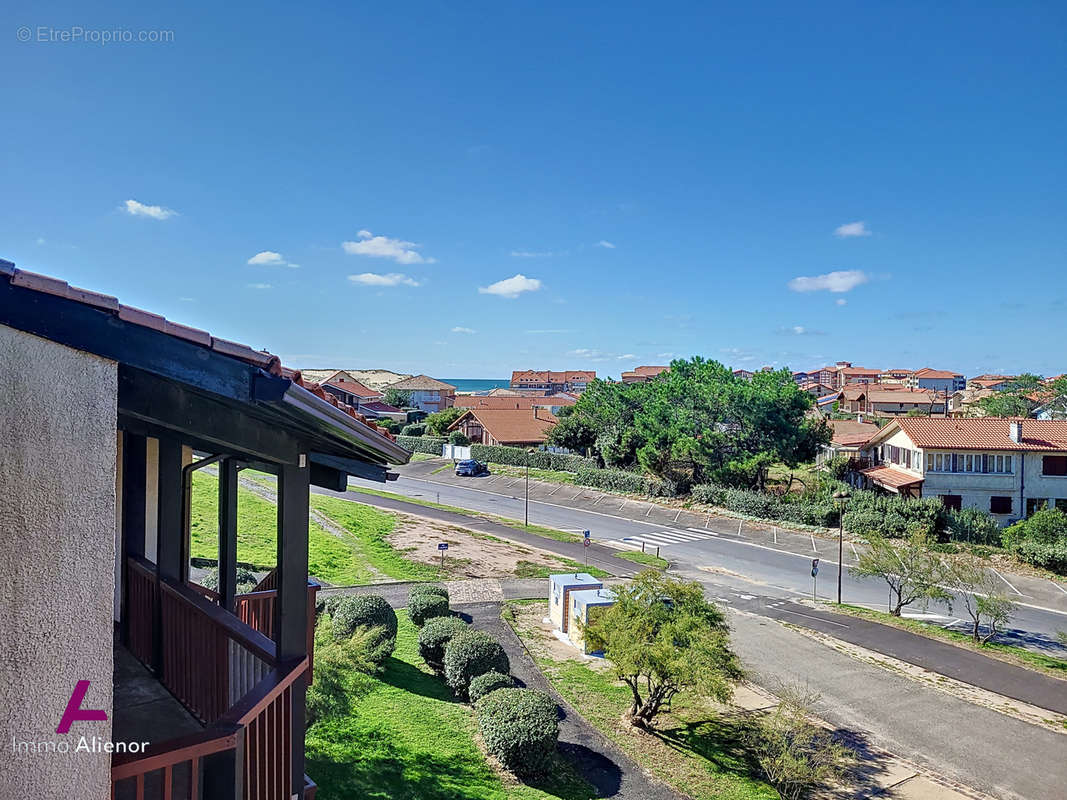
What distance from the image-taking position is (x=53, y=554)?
3189mm

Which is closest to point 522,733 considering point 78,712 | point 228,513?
point 228,513

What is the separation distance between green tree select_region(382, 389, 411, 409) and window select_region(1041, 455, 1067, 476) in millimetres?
76182

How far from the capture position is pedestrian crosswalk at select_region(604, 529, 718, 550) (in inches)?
1444

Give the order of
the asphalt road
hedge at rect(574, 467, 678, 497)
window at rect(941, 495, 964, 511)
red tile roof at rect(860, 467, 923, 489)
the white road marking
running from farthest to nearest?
1. hedge at rect(574, 467, 678, 497)
2. red tile roof at rect(860, 467, 923, 489)
3. window at rect(941, 495, 964, 511)
4. the white road marking
5. the asphalt road

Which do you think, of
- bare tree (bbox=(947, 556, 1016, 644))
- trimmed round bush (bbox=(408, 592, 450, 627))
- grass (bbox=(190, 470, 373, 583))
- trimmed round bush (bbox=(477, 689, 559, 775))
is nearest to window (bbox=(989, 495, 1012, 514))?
bare tree (bbox=(947, 556, 1016, 644))

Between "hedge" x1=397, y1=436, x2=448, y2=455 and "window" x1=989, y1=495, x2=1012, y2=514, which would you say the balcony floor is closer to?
"window" x1=989, y1=495, x2=1012, y2=514

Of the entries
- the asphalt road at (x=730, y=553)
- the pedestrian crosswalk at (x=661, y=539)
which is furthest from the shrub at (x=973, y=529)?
the pedestrian crosswalk at (x=661, y=539)

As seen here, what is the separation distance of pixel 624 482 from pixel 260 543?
27.8 meters

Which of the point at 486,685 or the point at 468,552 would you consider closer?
the point at 486,685

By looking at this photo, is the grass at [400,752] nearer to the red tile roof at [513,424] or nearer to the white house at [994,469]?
the white house at [994,469]

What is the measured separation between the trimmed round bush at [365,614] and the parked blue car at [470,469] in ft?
123

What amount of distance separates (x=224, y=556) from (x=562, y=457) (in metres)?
49.7

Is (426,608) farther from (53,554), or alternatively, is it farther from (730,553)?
(730,553)

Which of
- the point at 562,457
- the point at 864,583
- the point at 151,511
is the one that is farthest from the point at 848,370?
the point at 151,511
